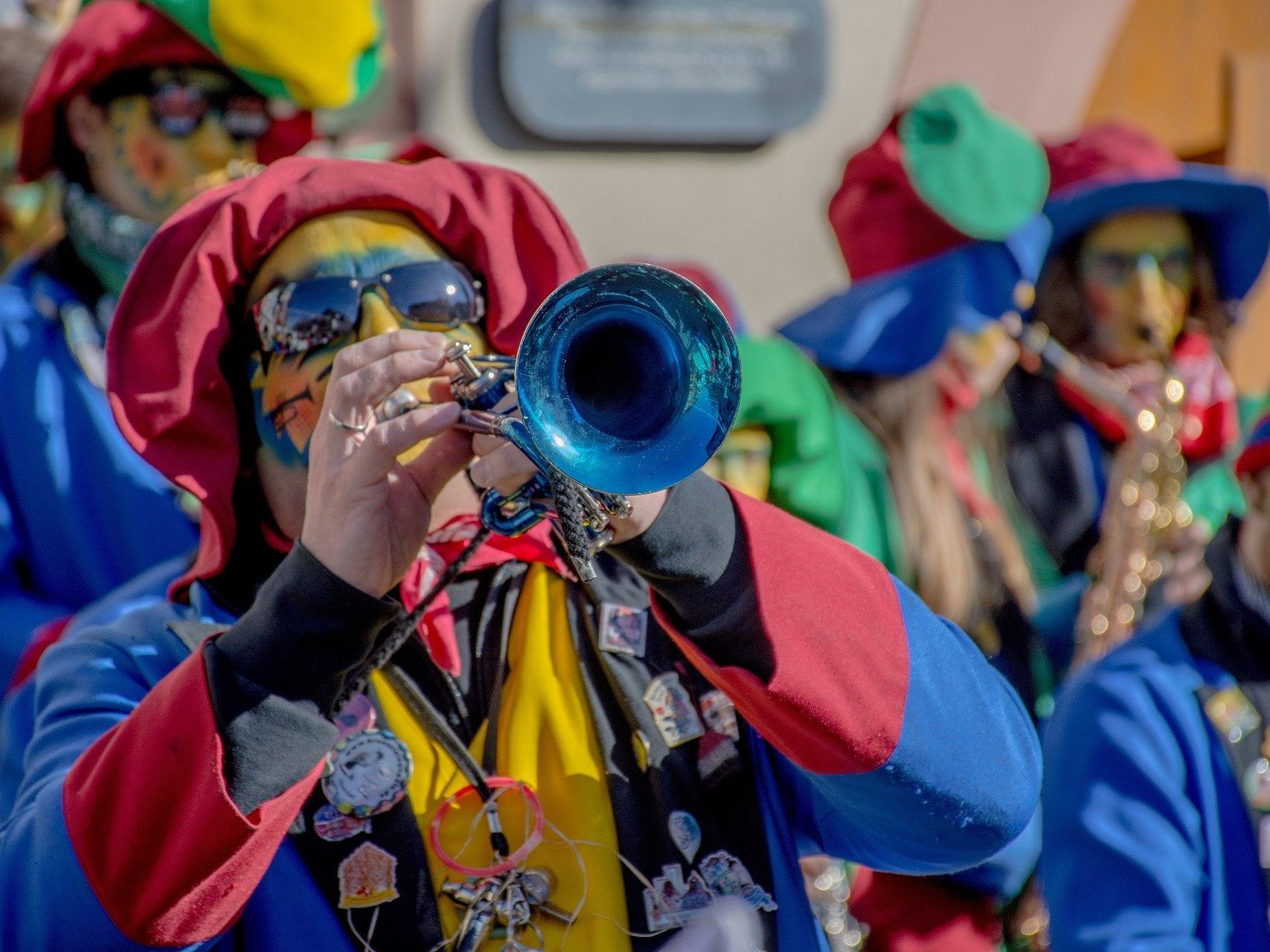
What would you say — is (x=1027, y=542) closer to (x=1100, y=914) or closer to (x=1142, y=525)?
(x=1142, y=525)

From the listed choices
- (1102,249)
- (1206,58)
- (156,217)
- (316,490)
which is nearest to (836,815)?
(316,490)

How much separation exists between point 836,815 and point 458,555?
52 cm

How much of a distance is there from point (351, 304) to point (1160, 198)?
304cm

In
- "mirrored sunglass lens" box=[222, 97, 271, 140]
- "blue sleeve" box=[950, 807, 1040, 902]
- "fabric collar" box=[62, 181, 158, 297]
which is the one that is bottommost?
"blue sleeve" box=[950, 807, 1040, 902]

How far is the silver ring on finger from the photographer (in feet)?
5.81

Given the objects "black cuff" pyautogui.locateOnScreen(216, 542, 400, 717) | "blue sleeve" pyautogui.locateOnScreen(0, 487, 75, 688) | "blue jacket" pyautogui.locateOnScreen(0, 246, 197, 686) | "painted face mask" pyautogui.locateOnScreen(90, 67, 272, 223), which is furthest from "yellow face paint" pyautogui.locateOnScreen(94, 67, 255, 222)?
"black cuff" pyautogui.locateOnScreen(216, 542, 400, 717)

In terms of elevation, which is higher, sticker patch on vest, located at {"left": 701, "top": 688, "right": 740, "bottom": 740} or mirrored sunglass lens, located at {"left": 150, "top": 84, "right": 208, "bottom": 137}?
→ sticker patch on vest, located at {"left": 701, "top": 688, "right": 740, "bottom": 740}

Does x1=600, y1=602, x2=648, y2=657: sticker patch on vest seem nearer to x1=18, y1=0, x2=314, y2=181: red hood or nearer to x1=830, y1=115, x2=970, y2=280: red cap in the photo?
x1=18, y1=0, x2=314, y2=181: red hood

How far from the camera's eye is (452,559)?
6.63 feet

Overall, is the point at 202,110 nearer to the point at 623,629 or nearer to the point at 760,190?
the point at 623,629

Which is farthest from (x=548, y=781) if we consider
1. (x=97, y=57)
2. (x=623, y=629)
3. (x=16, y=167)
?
(x=16, y=167)

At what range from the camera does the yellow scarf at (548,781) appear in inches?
71.7

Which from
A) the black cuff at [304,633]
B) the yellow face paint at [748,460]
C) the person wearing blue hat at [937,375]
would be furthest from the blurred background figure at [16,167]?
the black cuff at [304,633]

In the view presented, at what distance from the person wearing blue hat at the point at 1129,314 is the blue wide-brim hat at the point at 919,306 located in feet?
1.02
